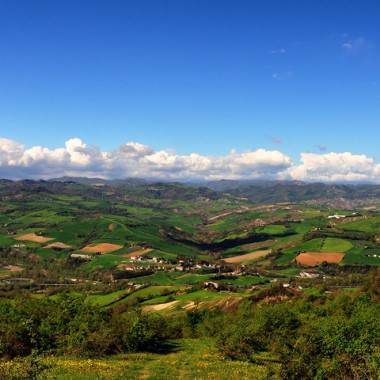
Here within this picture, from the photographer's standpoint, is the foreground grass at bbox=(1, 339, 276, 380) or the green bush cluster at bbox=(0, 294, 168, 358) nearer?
the foreground grass at bbox=(1, 339, 276, 380)

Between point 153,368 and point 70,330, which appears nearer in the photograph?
point 153,368

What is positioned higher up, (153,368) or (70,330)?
(70,330)

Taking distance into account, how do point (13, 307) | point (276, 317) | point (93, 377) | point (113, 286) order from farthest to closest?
1. point (113, 286)
2. point (276, 317)
3. point (13, 307)
4. point (93, 377)

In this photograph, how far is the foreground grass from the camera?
35.3 m

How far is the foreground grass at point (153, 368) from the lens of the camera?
35.3 metres

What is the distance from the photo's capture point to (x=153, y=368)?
4034 cm

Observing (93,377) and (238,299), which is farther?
(238,299)

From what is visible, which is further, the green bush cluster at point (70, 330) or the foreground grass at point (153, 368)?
the green bush cluster at point (70, 330)

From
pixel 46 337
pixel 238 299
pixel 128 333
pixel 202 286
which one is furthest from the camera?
pixel 202 286

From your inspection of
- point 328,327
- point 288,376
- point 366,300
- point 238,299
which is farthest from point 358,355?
point 238,299

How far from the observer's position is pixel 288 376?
31.3 meters

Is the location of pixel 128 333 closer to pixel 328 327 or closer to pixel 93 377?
pixel 93 377

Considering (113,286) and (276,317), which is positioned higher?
(276,317)

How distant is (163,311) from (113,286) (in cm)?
6919
